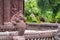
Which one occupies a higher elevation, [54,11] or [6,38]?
[6,38]

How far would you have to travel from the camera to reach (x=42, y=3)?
3272 cm

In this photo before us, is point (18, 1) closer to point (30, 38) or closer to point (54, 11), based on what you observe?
point (30, 38)

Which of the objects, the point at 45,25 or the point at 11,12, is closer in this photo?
the point at 11,12

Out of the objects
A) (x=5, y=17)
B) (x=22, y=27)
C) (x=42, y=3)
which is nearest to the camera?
(x=22, y=27)

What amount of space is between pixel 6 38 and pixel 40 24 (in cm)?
962

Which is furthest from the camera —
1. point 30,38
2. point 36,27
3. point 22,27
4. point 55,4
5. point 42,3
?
point 42,3

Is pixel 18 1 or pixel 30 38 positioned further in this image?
pixel 18 1

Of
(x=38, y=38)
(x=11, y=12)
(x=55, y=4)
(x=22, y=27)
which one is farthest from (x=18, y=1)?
(x=55, y=4)

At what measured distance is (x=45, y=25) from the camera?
16422mm

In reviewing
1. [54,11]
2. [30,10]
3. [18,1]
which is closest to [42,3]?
[54,11]

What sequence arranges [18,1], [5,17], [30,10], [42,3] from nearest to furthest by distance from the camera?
[5,17], [18,1], [30,10], [42,3]

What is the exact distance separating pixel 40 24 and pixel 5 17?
219 inches

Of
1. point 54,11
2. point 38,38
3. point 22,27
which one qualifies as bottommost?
point 54,11

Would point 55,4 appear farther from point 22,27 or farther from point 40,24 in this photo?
point 22,27
